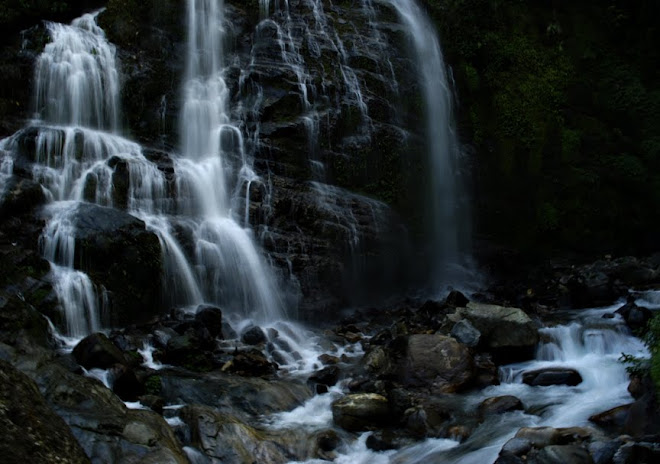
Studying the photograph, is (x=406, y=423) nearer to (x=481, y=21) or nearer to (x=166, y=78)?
(x=166, y=78)

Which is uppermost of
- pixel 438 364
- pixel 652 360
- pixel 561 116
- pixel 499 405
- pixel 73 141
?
pixel 561 116

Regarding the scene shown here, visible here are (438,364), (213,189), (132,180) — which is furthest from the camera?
(213,189)

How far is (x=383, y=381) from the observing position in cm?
953

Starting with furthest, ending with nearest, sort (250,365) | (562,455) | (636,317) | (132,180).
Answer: (132,180) → (636,317) → (250,365) → (562,455)

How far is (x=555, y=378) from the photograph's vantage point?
932 cm

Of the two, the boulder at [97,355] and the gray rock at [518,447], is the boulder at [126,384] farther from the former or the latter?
the gray rock at [518,447]

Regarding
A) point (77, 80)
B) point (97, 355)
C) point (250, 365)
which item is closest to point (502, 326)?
point (250, 365)

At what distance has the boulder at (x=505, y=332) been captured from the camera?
10.5 metres

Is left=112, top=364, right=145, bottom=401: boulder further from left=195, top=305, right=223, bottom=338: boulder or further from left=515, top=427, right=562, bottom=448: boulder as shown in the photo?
left=515, top=427, right=562, bottom=448: boulder

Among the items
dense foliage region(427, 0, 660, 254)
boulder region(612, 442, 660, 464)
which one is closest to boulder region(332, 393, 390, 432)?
boulder region(612, 442, 660, 464)

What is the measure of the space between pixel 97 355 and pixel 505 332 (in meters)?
7.15

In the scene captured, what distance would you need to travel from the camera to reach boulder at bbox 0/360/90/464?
13.1 ft

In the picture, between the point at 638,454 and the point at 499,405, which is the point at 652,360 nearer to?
the point at 638,454

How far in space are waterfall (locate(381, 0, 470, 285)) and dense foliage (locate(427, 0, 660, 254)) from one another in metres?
0.68
